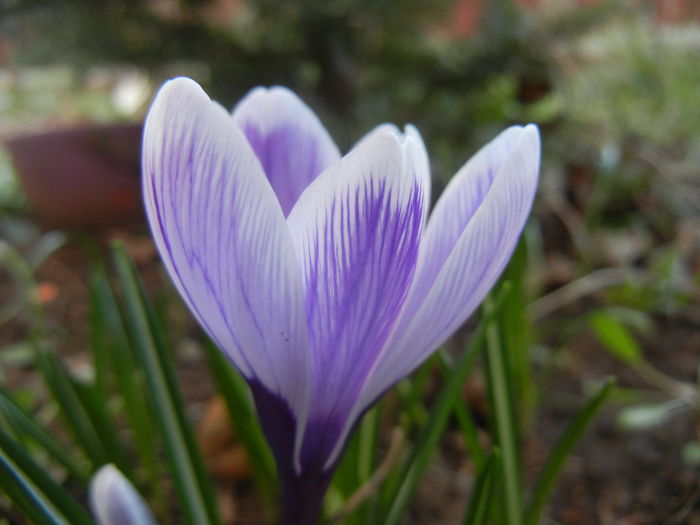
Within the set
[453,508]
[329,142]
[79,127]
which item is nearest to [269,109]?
[329,142]

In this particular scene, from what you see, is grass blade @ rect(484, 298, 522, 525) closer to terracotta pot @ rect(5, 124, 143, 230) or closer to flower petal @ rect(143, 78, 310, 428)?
flower petal @ rect(143, 78, 310, 428)

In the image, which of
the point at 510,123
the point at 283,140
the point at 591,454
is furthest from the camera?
the point at 510,123

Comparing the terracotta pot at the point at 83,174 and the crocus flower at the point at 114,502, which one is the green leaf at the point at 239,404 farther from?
the terracotta pot at the point at 83,174

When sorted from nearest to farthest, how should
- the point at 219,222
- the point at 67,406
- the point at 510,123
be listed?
the point at 219,222, the point at 67,406, the point at 510,123

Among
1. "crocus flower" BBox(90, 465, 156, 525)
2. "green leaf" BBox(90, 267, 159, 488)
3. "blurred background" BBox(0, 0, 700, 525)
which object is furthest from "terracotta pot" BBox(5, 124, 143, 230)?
"crocus flower" BBox(90, 465, 156, 525)

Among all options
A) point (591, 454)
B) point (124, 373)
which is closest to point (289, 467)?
point (124, 373)

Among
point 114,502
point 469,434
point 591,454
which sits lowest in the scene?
point 591,454

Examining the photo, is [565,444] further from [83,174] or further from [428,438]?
[83,174]
